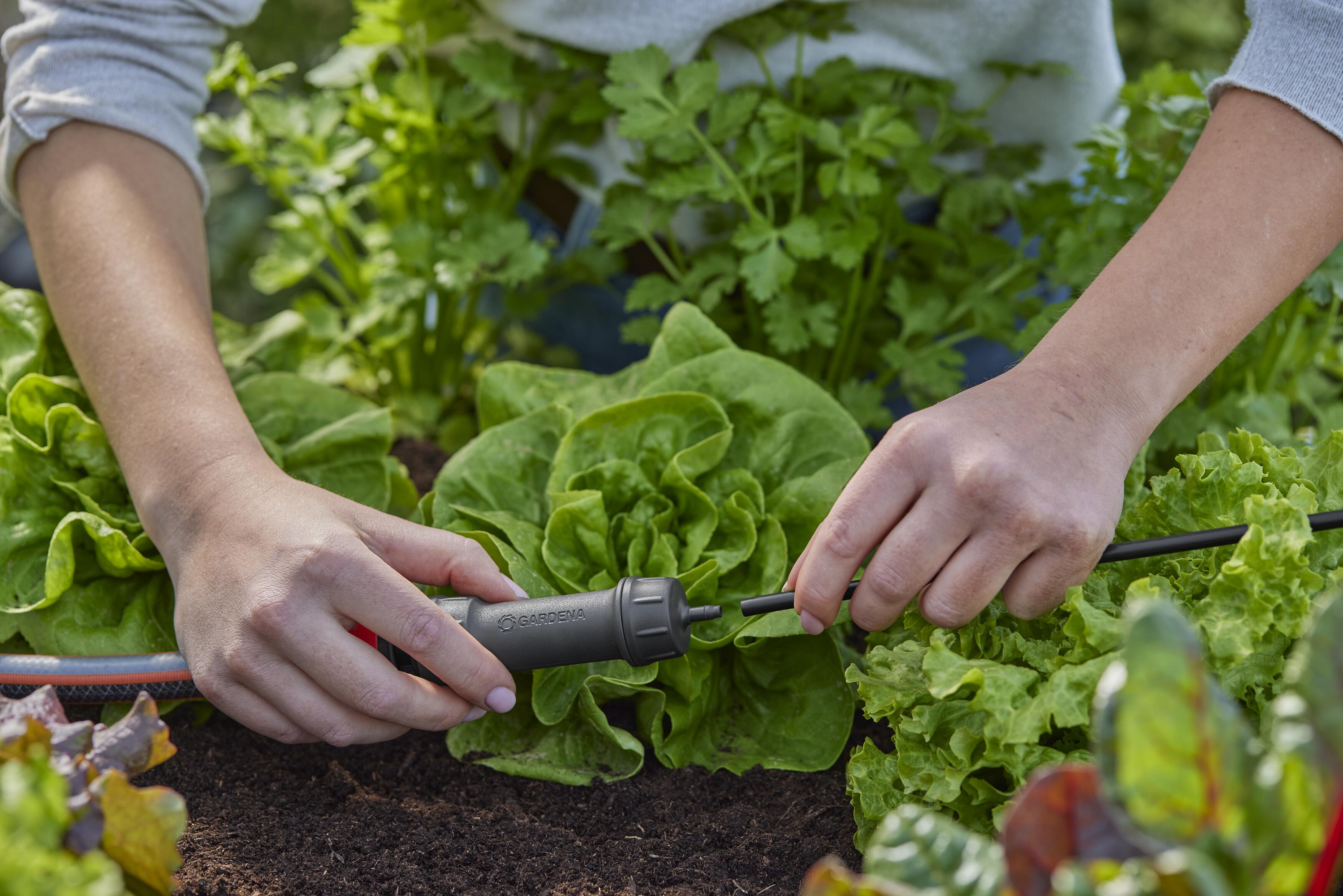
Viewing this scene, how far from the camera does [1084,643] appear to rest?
925mm

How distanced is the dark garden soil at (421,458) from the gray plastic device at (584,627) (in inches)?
27.7

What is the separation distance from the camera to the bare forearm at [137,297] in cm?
116

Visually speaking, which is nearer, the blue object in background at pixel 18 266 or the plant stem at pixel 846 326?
the plant stem at pixel 846 326

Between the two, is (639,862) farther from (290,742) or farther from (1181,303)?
(1181,303)

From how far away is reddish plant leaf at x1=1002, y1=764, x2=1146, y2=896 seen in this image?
577mm

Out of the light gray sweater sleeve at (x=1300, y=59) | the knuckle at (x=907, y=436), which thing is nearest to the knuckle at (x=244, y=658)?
the knuckle at (x=907, y=436)

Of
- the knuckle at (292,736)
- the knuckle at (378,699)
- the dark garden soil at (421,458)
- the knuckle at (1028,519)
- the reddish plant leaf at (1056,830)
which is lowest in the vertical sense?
the dark garden soil at (421,458)

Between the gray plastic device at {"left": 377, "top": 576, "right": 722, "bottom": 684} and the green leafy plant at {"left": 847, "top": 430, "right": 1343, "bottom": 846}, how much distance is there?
A: 7.8 inches

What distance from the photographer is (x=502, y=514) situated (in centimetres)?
133

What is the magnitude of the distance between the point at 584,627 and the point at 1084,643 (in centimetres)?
49

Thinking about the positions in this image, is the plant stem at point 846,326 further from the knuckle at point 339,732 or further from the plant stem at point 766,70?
the knuckle at point 339,732

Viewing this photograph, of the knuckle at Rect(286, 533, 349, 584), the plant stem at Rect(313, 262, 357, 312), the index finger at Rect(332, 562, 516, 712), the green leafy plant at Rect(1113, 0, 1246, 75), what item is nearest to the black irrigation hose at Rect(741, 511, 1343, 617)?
the index finger at Rect(332, 562, 516, 712)

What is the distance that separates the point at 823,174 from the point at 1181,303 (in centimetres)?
62

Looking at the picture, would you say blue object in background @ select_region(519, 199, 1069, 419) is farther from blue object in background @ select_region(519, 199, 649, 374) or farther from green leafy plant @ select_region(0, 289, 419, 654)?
green leafy plant @ select_region(0, 289, 419, 654)
